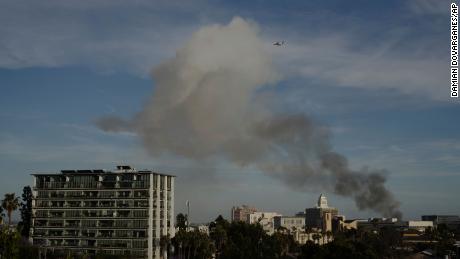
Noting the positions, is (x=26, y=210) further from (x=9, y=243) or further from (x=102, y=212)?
(x=9, y=243)

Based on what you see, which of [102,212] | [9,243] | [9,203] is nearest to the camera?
[9,243]

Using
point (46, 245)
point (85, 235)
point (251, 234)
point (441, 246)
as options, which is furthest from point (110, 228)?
point (441, 246)

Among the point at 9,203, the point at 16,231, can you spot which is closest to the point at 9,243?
the point at 16,231

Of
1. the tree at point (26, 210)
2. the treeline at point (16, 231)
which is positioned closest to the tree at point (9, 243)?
the treeline at point (16, 231)

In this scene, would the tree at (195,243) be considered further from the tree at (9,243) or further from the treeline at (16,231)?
the tree at (9,243)

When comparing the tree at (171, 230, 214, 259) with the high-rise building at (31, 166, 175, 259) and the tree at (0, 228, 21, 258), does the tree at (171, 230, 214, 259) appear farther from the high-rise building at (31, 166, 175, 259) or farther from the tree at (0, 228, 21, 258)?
the tree at (0, 228, 21, 258)

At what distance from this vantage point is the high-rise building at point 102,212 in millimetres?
176625

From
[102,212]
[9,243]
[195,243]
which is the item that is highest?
[102,212]

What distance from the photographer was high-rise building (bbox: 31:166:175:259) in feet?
579

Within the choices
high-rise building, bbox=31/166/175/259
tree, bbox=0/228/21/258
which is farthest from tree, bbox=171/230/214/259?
tree, bbox=0/228/21/258

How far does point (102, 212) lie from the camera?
597ft

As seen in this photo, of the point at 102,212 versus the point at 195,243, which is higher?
the point at 102,212

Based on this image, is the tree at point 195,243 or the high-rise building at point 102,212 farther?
the high-rise building at point 102,212

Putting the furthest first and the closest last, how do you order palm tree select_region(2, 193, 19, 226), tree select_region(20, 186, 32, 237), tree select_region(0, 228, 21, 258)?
tree select_region(20, 186, 32, 237)
palm tree select_region(2, 193, 19, 226)
tree select_region(0, 228, 21, 258)
